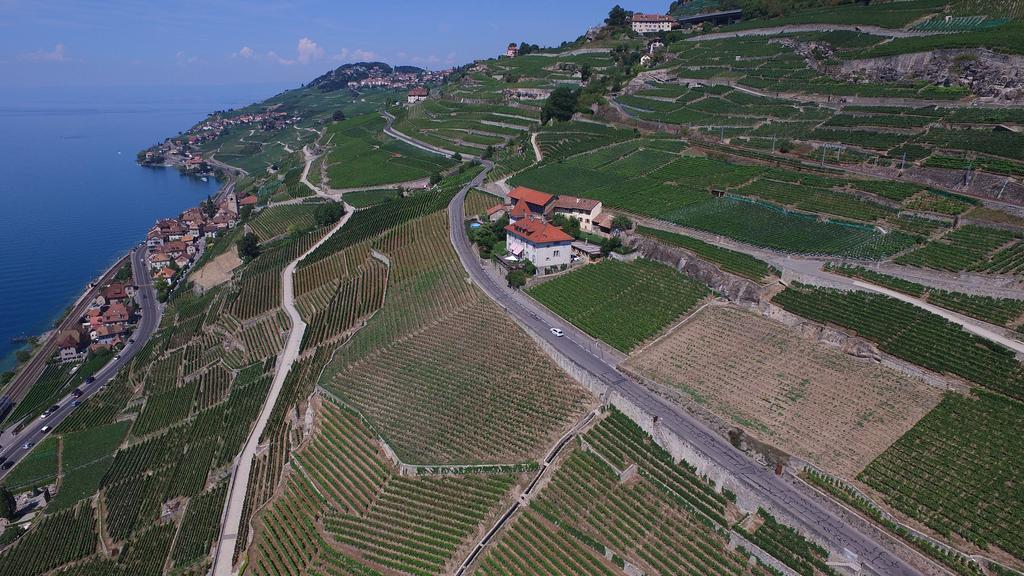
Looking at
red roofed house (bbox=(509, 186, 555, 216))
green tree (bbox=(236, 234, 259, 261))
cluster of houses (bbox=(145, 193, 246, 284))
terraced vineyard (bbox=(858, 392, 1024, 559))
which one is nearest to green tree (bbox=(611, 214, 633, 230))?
red roofed house (bbox=(509, 186, 555, 216))

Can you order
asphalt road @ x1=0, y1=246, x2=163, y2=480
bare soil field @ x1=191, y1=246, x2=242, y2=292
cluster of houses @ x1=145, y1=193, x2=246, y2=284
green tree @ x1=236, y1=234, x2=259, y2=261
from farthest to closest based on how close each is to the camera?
1. cluster of houses @ x1=145, y1=193, x2=246, y2=284
2. bare soil field @ x1=191, y1=246, x2=242, y2=292
3. green tree @ x1=236, y1=234, x2=259, y2=261
4. asphalt road @ x1=0, y1=246, x2=163, y2=480

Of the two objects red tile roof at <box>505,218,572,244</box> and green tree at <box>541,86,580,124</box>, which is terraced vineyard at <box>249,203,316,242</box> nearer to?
red tile roof at <box>505,218,572,244</box>

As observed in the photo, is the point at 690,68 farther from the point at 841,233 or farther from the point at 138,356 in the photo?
the point at 138,356

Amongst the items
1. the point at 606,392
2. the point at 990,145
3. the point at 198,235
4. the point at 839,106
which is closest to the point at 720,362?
the point at 606,392

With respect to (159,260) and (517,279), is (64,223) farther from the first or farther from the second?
(517,279)

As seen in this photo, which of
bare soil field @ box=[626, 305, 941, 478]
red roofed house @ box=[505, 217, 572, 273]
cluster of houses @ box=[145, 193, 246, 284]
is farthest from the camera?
cluster of houses @ box=[145, 193, 246, 284]

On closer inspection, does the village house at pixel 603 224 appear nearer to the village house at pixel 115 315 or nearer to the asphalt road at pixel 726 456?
the asphalt road at pixel 726 456

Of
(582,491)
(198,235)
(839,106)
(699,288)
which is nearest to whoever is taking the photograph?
(582,491)
